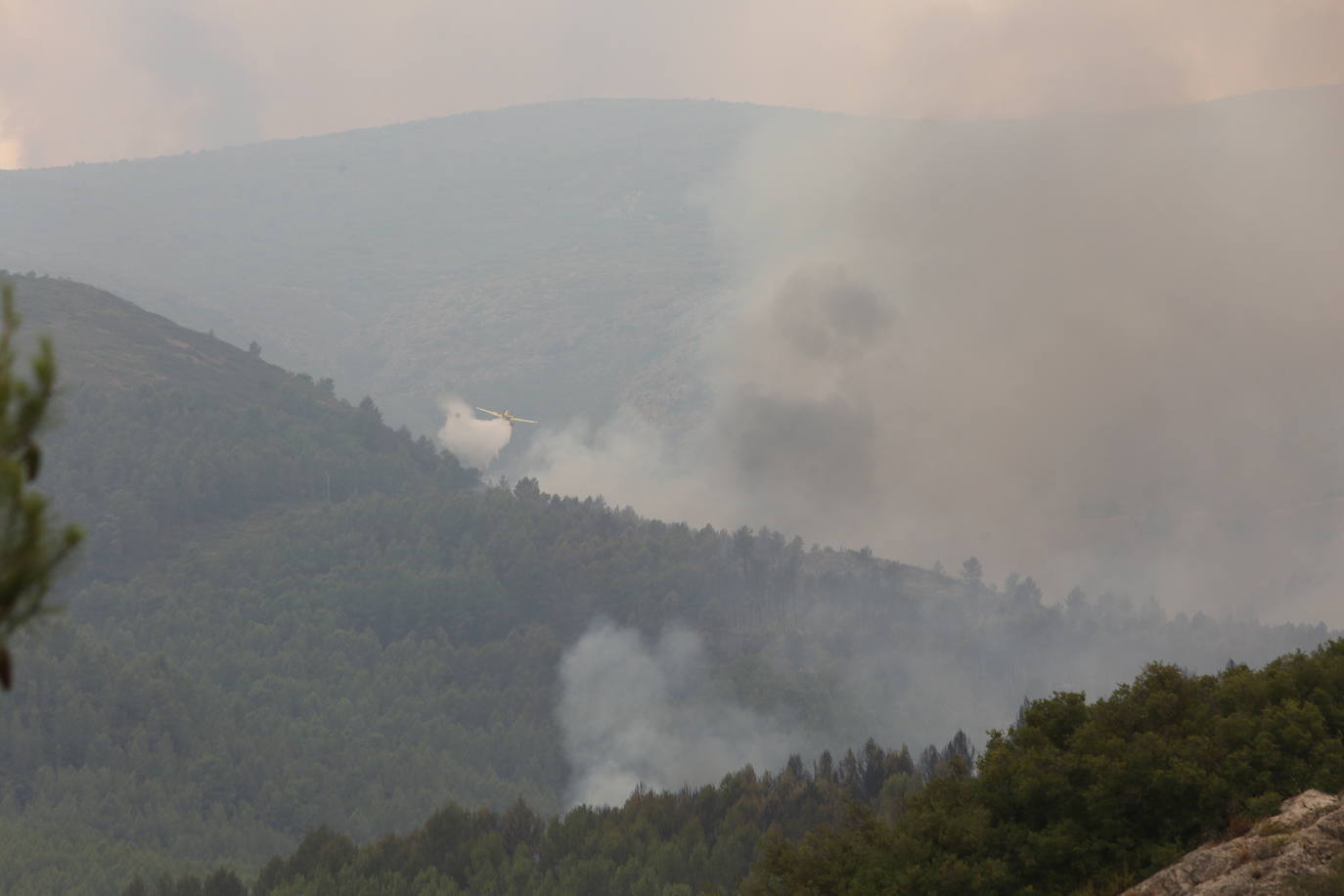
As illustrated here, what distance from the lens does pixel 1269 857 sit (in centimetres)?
5512

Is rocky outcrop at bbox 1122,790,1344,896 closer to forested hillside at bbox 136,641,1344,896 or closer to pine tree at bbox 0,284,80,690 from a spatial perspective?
forested hillside at bbox 136,641,1344,896

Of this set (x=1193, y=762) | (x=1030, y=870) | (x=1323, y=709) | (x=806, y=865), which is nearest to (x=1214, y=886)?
(x=1193, y=762)

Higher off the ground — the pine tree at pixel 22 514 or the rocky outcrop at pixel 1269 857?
the pine tree at pixel 22 514

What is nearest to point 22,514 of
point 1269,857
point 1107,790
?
point 1269,857

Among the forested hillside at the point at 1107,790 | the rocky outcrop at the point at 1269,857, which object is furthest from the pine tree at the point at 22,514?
the forested hillside at the point at 1107,790

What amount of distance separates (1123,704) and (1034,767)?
9193 mm

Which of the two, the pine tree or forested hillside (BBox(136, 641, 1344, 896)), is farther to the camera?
forested hillside (BBox(136, 641, 1344, 896))

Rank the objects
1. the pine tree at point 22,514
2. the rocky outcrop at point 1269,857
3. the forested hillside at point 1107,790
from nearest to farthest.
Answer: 1. the pine tree at point 22,514
2. the rocky outcrop at point 1269,857
3. the forested hillside at point 1107,790

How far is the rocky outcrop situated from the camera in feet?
173

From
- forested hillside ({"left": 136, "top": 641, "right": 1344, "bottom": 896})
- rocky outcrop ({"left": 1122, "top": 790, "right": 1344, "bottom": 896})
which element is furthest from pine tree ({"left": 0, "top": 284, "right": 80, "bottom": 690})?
forested hillside ({"left": 136, "top": 641, "right": 1344, "bottom": 896})

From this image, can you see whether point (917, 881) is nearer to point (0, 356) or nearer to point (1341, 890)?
point (1341, 890)

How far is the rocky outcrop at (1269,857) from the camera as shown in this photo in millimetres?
52750

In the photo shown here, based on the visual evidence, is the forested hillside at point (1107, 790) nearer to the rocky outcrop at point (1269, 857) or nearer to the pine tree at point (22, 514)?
the rocky outcrop at point (1269, 857)

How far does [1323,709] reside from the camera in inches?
3243
